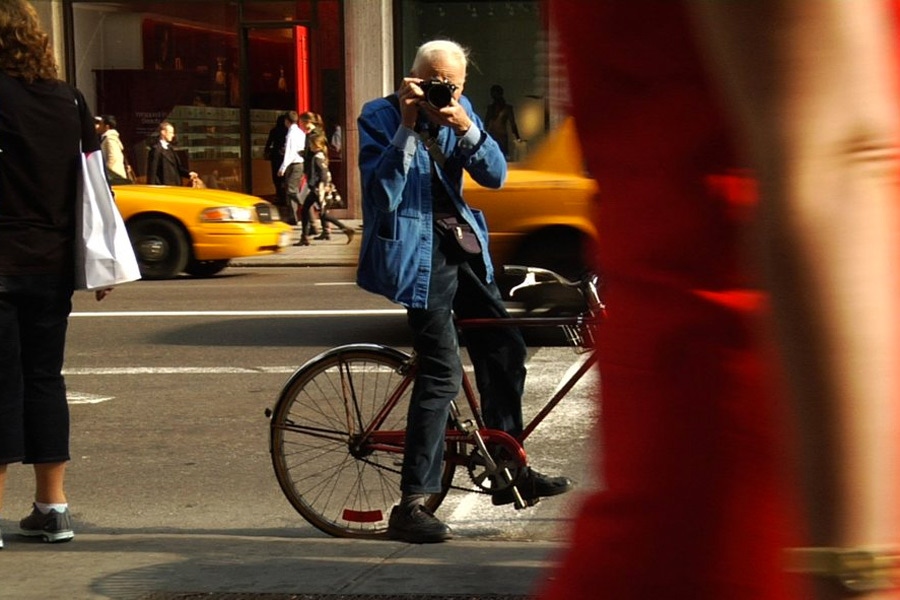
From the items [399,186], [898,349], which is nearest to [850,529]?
[898,349]

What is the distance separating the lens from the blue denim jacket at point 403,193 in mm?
5145

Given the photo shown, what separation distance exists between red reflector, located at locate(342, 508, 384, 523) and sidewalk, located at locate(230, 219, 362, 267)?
11.5 metres

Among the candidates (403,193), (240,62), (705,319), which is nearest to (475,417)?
(403,193)

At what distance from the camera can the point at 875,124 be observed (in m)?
0.96

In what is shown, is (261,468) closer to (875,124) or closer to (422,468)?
(422,468)

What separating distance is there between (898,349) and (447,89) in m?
4.37

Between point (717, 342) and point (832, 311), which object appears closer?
point (832, 311)

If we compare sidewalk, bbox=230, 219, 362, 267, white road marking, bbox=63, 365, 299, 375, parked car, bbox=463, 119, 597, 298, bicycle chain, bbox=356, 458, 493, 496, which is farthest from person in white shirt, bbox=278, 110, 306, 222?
bicycle chain, bbox=356, 458, 493, 496

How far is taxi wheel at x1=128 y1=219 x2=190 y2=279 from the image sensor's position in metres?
16.3

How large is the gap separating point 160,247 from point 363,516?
11.0m

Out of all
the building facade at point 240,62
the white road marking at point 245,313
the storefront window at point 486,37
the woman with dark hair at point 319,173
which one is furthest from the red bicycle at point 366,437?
the building facade at point 240,62

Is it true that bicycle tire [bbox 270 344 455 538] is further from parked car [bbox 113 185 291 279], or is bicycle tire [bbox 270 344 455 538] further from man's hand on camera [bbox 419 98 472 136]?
parked car [bbox 113 185 291 279]

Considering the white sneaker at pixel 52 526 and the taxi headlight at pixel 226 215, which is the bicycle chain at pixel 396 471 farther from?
the taxi headlight at pixel 226 215

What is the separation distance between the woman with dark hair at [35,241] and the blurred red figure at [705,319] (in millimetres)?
4178
